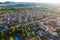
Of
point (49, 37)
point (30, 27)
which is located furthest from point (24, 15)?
point (49, 37)

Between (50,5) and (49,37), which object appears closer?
(49,37)

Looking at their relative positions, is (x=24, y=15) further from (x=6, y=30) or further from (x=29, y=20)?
(x=6, y=30)

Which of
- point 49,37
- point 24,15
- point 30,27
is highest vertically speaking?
point 24,15

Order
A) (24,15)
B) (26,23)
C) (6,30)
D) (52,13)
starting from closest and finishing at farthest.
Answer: (6,30) → (26,23) → (24,15) → (52,13)

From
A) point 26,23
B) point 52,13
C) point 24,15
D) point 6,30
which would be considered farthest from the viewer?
point 52,13

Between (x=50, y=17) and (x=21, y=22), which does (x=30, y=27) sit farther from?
(x=50, y=17)

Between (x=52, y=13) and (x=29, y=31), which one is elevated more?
(x=52, y=13)

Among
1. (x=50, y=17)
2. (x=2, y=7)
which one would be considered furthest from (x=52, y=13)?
(x=2, y=7)

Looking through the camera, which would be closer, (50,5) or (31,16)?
(31,16)
